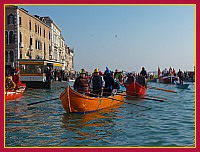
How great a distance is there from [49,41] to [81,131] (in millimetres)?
49859

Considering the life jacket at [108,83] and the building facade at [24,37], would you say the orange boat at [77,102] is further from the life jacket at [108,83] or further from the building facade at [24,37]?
the building facade at [24,37]

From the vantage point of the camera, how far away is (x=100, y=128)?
30.7 ft

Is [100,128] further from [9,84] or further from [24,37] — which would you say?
[24,37]

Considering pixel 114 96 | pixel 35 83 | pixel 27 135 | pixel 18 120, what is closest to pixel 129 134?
pixel 27 135

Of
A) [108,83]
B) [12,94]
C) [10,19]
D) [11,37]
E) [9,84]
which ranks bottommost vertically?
[12,94]

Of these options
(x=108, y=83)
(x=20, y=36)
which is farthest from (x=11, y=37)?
(x=108, y=83)

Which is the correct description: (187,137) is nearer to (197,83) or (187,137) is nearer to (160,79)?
(197,83)

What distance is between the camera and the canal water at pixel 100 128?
25.3ft

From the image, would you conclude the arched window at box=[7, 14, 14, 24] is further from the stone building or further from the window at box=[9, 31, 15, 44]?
the window at box=[9, 31, 15, 44]

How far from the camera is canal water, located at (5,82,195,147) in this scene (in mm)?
7711

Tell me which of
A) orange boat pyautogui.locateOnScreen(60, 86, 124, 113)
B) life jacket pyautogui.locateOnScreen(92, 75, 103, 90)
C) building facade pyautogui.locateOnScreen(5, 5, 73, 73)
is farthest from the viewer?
building facade pyautogui.locateOnScreen(5, 5, 73, 73)

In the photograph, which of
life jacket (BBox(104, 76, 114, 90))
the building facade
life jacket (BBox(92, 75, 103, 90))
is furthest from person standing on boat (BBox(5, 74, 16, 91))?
the building facade

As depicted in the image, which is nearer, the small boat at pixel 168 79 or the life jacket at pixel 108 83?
the life jacket at pixel 108 83

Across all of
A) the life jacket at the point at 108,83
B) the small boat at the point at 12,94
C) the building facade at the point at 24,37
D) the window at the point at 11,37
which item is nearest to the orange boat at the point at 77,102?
the life jacket at the point at 108,83
